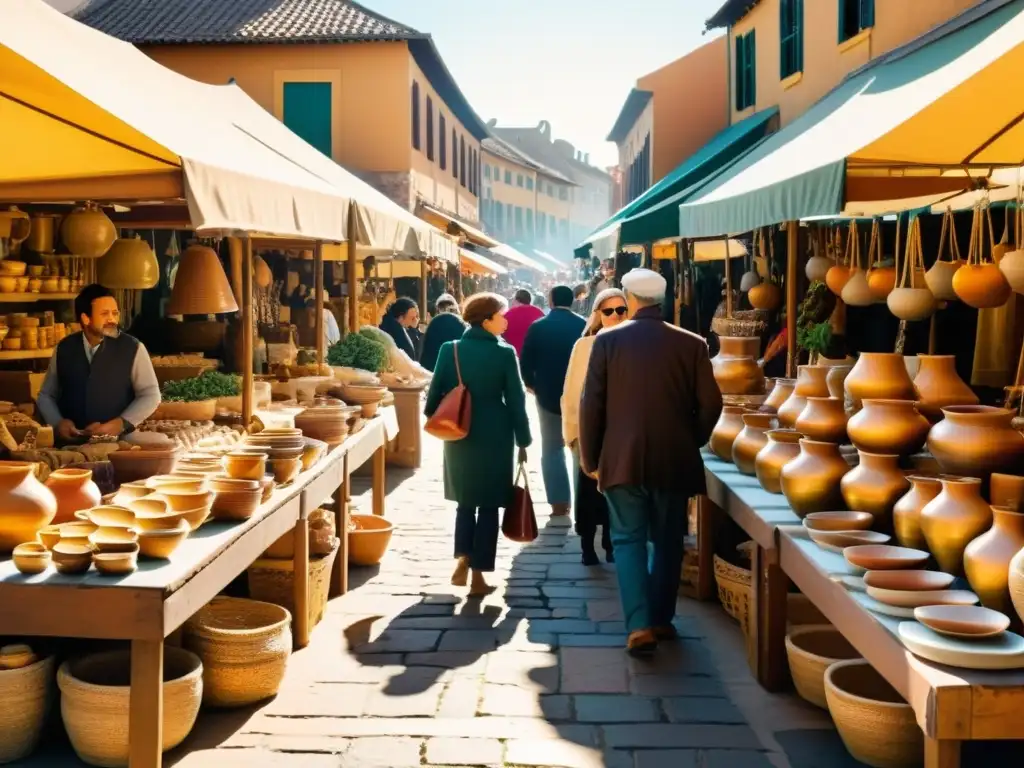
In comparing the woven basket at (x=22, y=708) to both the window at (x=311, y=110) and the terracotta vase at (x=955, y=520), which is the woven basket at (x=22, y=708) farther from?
the window at (x=311, y=110)

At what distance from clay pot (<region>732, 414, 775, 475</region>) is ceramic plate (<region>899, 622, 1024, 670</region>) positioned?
2.48 metres

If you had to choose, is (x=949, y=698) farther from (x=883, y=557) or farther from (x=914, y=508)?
(x=914, y=508)

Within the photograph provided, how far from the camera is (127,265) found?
271 inches

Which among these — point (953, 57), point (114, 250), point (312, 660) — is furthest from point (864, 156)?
point (114, 250)

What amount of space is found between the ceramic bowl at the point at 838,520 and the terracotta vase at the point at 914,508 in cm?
21

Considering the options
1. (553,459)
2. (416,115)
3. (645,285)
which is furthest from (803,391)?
(416,115)

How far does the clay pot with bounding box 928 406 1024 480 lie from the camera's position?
3.92 meters

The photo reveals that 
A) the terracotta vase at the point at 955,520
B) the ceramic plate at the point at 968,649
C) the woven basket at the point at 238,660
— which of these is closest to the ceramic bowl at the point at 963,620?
the ceramic plate at the point at 968,649

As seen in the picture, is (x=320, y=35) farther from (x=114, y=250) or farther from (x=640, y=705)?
(x=640, y=705)

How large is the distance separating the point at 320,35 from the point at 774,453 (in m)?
17.6

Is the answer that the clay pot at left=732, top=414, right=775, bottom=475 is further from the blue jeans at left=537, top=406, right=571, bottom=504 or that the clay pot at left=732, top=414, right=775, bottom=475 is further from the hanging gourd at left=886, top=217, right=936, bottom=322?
the blue jeans at left=537, top=406, right=571, bottom=504

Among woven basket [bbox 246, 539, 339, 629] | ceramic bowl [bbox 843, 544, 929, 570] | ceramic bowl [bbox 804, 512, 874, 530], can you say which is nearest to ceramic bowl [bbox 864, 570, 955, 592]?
ceramic bowl [bbox 843, 544, 929, 570]

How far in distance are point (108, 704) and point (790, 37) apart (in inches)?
484

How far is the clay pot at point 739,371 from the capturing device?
22.2 ft
